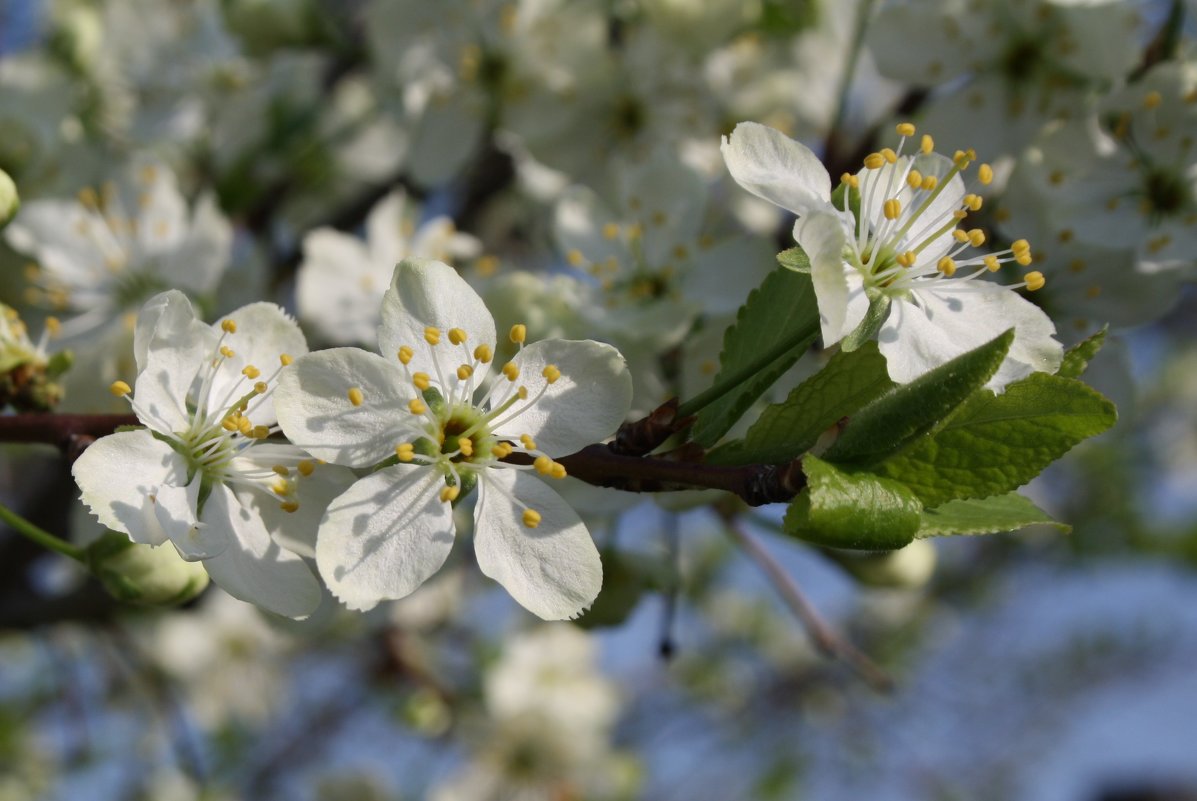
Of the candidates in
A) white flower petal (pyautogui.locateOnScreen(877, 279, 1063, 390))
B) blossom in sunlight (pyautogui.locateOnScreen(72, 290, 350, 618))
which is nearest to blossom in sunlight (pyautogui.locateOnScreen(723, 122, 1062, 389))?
white flower petal (pyautogui.locateOnScreen(877, 279, 1063, 390))

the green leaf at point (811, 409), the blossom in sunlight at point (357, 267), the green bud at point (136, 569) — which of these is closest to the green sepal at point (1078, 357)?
the green leaf at point (811, 409)

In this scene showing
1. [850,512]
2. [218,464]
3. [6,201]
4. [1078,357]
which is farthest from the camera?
[6,201]

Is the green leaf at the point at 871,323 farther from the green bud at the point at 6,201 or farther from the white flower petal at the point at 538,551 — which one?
the green bud at the point at 6,201

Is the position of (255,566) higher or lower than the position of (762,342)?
lower

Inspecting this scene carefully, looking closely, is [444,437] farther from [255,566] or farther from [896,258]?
[896,258]

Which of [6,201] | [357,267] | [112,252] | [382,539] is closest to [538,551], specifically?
[382,539]
